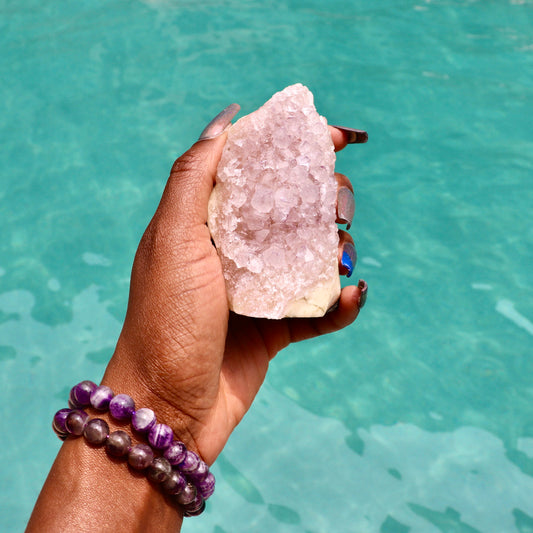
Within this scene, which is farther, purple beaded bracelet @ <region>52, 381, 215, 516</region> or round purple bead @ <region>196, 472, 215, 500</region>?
round purple bead @ <region>196, 472, 215, 500</region>

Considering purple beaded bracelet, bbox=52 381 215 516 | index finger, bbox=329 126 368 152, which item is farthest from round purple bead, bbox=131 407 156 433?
index finger, bbox=329 126 368 152

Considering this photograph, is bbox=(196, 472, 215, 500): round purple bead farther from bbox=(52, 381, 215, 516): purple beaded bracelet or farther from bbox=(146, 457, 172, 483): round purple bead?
bbox=(146, 457, 172, 483): round purple bead

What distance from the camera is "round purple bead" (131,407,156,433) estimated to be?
1.57 metres

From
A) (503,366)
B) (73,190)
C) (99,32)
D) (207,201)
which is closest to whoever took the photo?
(207,201)

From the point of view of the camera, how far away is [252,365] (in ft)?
6.61

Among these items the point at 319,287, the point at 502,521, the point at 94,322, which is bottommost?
the point at 502,521

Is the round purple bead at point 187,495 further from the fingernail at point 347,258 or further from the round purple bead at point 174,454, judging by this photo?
the fingernail at point 347,258

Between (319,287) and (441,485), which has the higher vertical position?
(319,287)

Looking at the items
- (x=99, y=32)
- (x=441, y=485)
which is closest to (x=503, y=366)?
(x=441, y=485)

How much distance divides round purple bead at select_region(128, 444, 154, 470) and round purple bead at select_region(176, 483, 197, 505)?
0.42ft

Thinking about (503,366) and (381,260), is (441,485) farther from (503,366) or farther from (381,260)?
(381,260)

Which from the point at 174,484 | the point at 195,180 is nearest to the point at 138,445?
the point at 174,484

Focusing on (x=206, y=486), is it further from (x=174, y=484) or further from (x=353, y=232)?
(x=353, y=232)

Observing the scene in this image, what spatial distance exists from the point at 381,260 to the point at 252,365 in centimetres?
179
